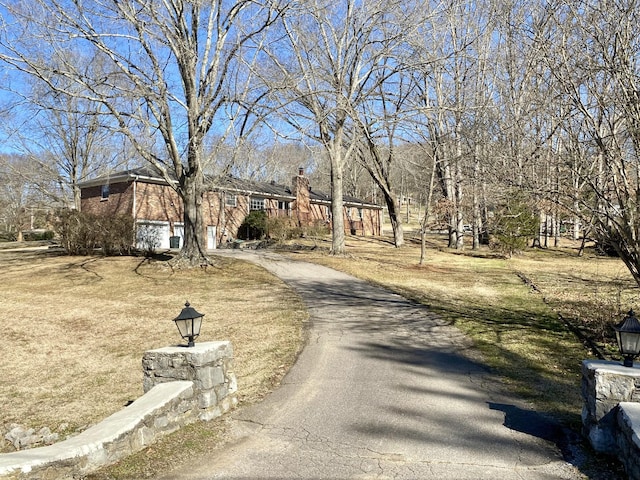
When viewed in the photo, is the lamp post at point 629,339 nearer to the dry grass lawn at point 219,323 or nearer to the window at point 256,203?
the dry grass lawn at point 219,323

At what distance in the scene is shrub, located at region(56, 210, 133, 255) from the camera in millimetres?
23547

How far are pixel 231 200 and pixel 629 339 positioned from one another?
31.0 meters

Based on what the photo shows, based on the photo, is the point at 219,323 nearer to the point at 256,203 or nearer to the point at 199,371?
the point at 199,371

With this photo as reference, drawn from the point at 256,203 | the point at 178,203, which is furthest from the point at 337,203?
the point at 256,203

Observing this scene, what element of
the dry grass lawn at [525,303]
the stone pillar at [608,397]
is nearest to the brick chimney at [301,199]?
the dry grass lawn at [525,303]

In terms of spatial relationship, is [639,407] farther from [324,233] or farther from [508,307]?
[324,233]

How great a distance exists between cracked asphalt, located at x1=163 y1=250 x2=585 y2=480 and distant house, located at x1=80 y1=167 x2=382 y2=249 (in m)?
A: 17.2

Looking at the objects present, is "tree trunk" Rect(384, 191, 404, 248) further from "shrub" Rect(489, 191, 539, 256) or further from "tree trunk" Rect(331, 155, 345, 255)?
"tree trunk" Rect(331, 155, 345, 255)

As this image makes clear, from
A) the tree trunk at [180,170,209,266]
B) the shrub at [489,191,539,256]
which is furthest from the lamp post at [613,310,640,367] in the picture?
the shrub at [489,191,539,256]

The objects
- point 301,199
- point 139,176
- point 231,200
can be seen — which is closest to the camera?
point 139,176

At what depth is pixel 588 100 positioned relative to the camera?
7777 mm

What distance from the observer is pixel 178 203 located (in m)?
31.2

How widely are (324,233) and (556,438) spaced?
31056 millimetres

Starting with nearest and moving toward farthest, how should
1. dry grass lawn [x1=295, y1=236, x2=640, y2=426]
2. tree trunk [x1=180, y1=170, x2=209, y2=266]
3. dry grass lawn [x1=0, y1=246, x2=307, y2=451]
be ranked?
1. dry grass lawn [x1=295, y1=236, x2=640, y2=426]
2. dry grass lawn [x1=0, y1=246, x2=307, y2=451]
3. tree trunk [x1=180, y1=170, x2=209, y2=266]
